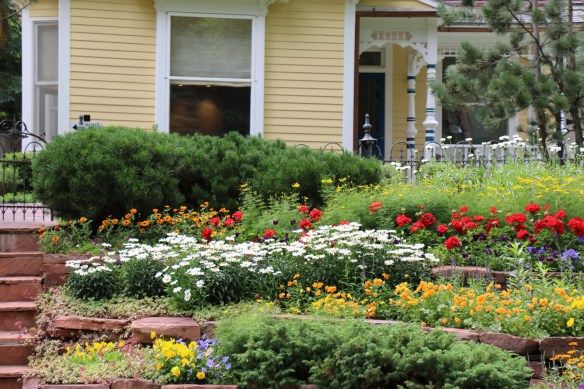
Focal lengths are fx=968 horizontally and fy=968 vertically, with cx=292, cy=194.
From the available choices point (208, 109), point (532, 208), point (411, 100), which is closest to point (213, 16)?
point (208, 109)

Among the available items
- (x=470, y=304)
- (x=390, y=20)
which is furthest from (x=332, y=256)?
(x=390, y=20)

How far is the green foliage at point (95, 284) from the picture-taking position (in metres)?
8.07

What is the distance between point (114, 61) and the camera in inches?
569

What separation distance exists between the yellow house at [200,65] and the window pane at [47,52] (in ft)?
0.05

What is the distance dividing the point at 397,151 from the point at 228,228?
27.6 ft

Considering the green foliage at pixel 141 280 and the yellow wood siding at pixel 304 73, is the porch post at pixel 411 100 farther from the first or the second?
the green foliage at pixel 141 280

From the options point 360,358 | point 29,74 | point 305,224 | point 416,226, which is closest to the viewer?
point 360,358

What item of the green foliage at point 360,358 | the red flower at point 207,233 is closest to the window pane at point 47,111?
the red flower at point 207,233

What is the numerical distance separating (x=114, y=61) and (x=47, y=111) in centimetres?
165

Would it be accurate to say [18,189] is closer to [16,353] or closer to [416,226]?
[16,353]

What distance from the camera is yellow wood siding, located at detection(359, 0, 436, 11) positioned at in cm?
1571

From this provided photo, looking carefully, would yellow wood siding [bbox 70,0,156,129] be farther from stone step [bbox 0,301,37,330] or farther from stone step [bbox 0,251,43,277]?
stone step [bbox 0,301,37,330]

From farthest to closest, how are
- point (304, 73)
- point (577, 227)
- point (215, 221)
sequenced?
1. point (304, 73)
2. point (215, 221)
3. point (577, 227)

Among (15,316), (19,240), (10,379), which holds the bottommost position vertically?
(10,379)
